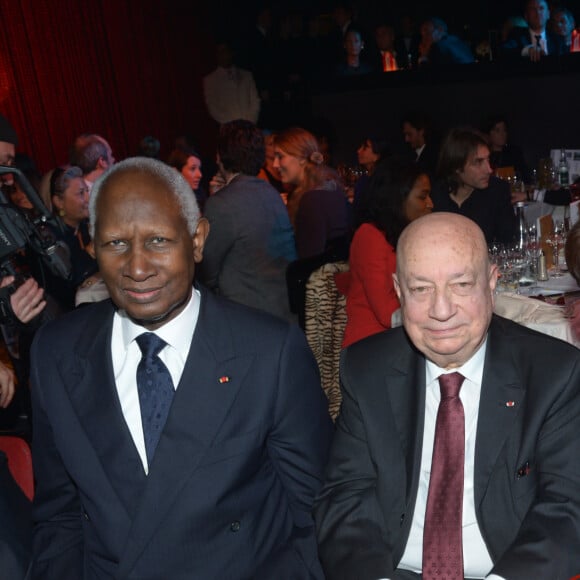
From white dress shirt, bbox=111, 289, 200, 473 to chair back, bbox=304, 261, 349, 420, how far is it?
196 centimetres

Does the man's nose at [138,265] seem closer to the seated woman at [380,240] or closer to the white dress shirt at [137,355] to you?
the white dress shirt at [137,355]

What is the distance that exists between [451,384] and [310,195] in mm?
3258

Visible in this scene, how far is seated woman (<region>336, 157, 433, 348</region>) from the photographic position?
11.2ft

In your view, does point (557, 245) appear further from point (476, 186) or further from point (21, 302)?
point (21, 302)

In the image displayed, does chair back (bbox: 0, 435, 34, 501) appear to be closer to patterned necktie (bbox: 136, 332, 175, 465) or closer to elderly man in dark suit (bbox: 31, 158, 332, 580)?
elderly man in dark suit (bbox: 31, 158, 332, 580)

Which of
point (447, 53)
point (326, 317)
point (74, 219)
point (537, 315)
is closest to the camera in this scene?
point (537, 315)

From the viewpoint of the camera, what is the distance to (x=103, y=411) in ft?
5.95

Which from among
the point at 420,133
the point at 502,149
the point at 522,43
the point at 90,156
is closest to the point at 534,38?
the point at 522,43

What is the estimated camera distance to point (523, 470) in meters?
1.78

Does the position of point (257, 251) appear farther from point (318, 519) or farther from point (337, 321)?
point (318, 519)

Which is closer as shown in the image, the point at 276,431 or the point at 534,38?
the point at 276,431

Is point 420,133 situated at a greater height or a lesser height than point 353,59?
lesser

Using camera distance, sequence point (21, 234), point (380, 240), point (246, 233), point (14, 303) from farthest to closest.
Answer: point (246, 233)
point (380, 240)
point (14, 303)
point (21, 234)

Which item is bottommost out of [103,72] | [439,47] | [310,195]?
[310,195]
